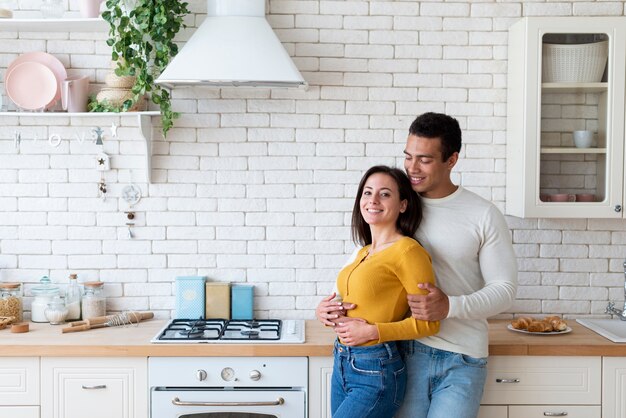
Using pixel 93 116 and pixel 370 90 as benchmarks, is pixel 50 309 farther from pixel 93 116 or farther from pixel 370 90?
pixel 370 90

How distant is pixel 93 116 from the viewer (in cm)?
360

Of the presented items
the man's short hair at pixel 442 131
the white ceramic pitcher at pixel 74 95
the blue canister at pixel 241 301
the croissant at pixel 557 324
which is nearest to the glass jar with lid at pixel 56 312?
the blue canister at pixel 241 301

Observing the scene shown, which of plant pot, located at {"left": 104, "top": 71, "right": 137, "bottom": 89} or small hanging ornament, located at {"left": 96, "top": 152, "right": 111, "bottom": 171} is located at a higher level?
plant pot, located at {"left": 104, "top": 71, "right": 137, "bottom": 89}

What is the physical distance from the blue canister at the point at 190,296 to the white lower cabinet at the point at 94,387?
502 mm

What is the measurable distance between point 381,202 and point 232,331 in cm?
97

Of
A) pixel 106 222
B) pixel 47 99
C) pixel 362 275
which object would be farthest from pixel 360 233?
pixel 47 99

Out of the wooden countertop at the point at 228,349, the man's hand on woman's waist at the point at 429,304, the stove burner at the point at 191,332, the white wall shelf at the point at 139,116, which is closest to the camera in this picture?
the man's hand on woman's waist at the point at 429,304

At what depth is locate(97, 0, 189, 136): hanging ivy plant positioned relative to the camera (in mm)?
3334

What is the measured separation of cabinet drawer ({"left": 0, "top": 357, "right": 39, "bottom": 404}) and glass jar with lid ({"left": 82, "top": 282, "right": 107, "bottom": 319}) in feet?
1.51

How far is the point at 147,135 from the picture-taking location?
3.59 meters

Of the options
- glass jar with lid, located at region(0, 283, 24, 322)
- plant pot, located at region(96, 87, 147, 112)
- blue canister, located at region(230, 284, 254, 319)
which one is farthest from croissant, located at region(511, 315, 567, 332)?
glass jar with lid, located at region(0, 283, 24, 322)

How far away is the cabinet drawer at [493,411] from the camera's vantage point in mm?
3148

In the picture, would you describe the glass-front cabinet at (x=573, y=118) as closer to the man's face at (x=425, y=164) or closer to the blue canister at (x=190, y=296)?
the man's face at (x=425, y=164)

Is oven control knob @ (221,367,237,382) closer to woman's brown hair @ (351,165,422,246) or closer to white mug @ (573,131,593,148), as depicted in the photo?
woman's brown hair @ (351,165,422,246)
